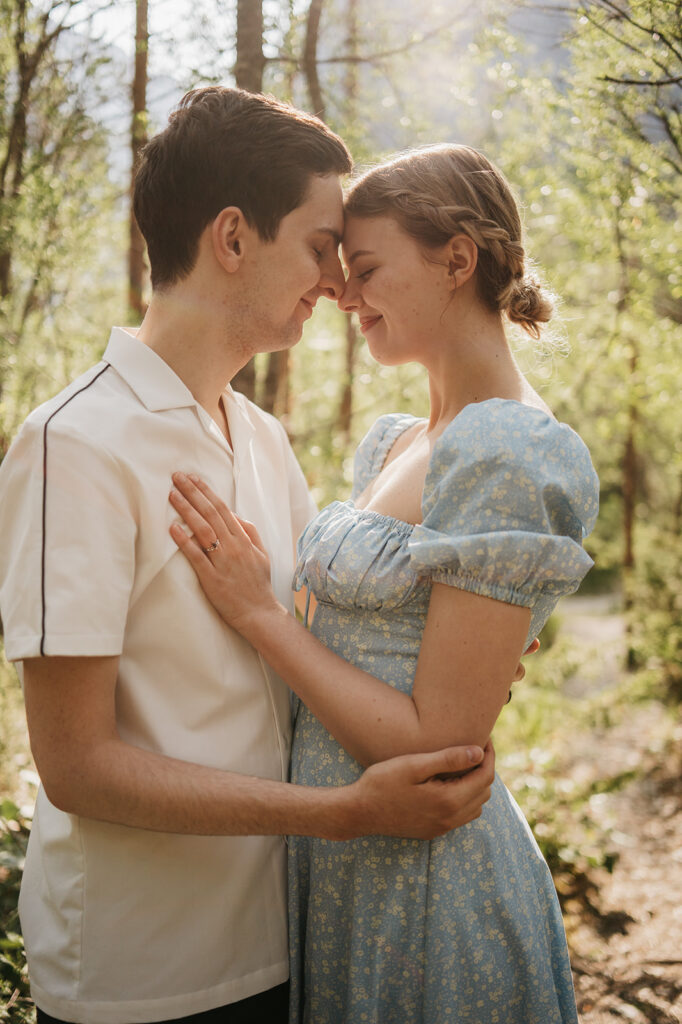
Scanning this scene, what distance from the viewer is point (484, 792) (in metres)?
1.63

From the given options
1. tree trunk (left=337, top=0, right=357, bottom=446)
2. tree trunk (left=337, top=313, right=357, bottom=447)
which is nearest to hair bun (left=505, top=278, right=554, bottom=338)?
tree trunk (left=337, top=0, right=357, bottom=446)

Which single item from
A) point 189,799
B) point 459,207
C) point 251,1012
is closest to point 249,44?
point 459,207

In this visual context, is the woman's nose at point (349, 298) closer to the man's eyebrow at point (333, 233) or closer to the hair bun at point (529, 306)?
the man's eyebrow at point (333, 233)

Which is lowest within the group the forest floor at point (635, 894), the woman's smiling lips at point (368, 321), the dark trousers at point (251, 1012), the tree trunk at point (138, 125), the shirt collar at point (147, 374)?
the forest floor at point (635, 894)

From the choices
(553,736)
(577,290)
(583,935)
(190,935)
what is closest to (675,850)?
(583,935)

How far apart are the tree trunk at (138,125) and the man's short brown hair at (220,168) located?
99cm

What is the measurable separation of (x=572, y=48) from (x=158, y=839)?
2686 mm

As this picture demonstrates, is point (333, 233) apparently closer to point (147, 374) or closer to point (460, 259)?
point (460, 259)

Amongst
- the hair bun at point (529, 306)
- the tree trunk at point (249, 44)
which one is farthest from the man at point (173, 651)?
the tree trunk at point (249, 44)

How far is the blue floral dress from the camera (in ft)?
4.94

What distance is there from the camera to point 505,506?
1.50 metres

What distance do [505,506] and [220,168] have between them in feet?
3.27

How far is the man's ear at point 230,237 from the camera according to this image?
5.91 feet

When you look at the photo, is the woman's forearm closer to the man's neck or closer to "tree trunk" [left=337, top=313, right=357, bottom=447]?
the man's neck
